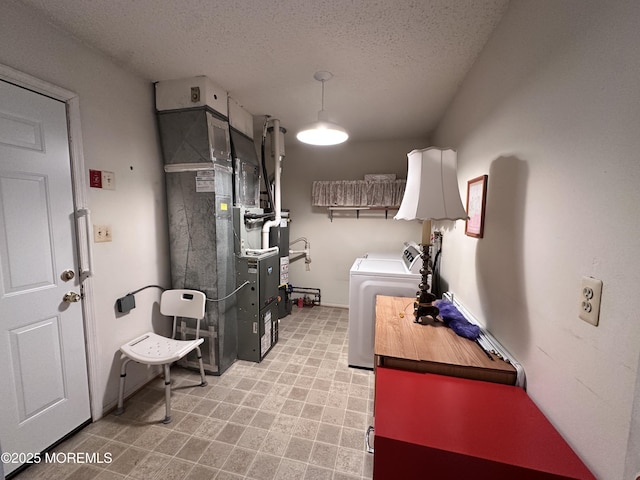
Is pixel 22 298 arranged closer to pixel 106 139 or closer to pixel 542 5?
pixel 106 139

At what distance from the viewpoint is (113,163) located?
1.85m

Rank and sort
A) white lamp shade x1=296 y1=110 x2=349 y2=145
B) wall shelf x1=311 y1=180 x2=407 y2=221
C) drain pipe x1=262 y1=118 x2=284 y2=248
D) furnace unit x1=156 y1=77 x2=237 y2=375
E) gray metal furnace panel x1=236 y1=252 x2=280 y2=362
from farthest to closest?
wall shelf x1=311 y1=180 x2=407 y2=221
drain pipe x1=262 y1=118 x2=284 y2=248
gray metal furnace panel x1=236 y1=252 x2=280 y2=362
furnace unit x1=156 y1=77 x2=237 y2=375
white lamp shade x1=296 y1=110 x2=349 y2=145

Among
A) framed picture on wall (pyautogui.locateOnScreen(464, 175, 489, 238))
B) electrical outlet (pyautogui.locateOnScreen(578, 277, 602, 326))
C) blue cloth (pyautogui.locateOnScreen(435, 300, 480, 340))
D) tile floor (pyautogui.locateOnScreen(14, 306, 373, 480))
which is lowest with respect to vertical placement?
tile floor (pyautogui.locateOnScreen(14, 306, 373, 480))

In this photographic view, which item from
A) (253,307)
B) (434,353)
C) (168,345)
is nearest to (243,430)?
(168,345)

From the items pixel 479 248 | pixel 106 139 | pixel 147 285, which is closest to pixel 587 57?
pixel 479 248

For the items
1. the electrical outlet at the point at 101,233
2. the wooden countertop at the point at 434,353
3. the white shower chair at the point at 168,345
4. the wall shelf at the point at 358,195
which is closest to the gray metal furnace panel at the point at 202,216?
the white shower chair at the point at 168,345

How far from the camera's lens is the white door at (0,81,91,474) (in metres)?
1.34

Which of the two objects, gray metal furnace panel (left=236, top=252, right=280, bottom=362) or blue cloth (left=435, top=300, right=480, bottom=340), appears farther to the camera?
gray metal furnace panel (left=236, top=252, right=280, bottom=362)

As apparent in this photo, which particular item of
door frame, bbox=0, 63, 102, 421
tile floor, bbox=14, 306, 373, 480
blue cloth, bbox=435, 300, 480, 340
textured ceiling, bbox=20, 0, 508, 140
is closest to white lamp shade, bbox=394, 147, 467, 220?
blue cloth, bbox=435, 300, 480, 340

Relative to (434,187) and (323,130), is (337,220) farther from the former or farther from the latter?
(434,187)

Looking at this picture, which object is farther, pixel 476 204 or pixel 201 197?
pixel 201 197

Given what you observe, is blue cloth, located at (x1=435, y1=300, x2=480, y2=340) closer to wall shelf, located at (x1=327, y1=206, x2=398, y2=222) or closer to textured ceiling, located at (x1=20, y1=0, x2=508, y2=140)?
textured ceiling, located at (x1=20, y1=0, x2=508, y2=140)

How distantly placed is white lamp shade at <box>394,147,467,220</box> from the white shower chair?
70.0 inches

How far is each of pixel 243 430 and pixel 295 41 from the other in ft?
8.16
